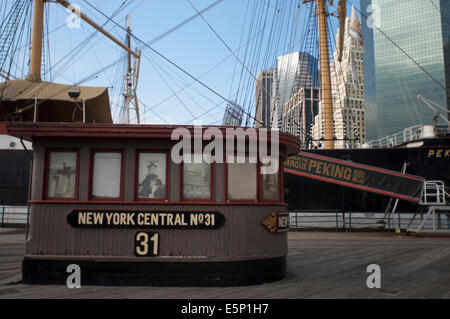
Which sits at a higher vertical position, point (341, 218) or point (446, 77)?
point (446, 77)

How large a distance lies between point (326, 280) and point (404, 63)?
154m

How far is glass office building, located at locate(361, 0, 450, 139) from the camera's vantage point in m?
126

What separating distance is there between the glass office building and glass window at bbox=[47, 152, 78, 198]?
124m

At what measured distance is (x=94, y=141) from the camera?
858 cm

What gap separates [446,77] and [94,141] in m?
148

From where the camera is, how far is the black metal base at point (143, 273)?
796 centimetres

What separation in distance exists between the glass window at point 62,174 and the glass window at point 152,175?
1.51 m

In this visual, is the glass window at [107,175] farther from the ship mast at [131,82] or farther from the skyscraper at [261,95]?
the ship mast at [131,82]

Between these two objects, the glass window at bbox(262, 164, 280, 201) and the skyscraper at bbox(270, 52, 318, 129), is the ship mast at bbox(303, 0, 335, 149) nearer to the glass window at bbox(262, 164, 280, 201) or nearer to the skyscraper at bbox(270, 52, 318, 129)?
the skyscraper at bbox(270, 52, 318, 129)

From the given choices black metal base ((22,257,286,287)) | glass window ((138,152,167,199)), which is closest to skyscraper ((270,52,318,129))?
glass window ((138,152,167,199))

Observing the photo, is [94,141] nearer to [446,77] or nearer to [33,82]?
[33,82]

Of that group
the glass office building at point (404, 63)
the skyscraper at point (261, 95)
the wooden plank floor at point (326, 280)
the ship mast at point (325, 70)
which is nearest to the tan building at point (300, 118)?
the ship mast at point (325, 70)
